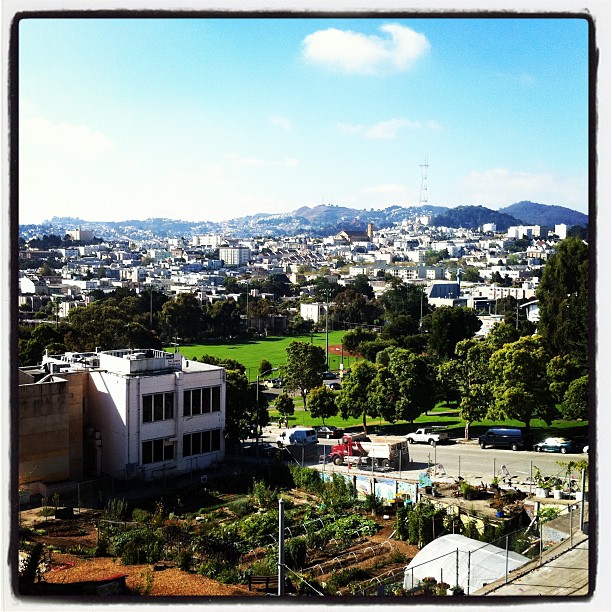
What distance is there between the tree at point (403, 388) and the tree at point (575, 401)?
56.1 inches

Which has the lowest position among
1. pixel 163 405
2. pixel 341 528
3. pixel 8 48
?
pixel 341 528

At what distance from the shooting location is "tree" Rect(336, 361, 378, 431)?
848 cm

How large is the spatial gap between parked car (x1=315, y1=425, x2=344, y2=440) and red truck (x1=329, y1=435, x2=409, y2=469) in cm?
144

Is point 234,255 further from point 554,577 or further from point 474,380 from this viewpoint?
point 554,577

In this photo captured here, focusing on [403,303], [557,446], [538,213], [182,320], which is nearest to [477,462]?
[557,446]

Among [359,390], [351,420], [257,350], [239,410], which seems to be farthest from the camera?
[257,350]

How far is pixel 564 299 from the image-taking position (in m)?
10.1

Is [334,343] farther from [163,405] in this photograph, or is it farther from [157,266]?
[157,266]

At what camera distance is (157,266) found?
3728cm

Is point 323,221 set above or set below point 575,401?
above

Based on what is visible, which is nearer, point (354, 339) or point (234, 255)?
point (354, 339)

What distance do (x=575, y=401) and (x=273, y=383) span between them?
557 centimetres
